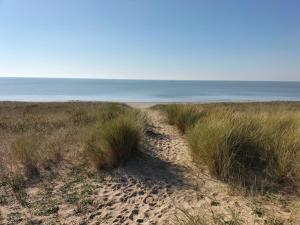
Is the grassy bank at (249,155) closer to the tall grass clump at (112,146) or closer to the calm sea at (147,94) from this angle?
the tall grass clump at (112,146)

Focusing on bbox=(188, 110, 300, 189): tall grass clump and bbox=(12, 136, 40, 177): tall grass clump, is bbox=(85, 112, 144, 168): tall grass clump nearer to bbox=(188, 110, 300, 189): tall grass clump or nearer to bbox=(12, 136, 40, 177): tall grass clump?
bbox=(12, 136, 40, 177): tall grass clump

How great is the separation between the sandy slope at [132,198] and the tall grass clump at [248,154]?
13.6 inches

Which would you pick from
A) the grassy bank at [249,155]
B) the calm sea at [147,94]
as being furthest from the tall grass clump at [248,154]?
the calm sea at [147,94]

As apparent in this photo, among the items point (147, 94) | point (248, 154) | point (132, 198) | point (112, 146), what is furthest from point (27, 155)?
point (147, 94)

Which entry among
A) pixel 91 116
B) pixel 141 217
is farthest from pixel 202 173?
pixel 91 116

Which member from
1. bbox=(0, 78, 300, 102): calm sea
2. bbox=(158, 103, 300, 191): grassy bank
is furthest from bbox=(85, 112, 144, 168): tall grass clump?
bbox=(0, 78, 300, 102): calm sea

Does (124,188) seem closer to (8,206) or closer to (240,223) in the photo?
(8,206)

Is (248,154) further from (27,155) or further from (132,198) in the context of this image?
(27,155)

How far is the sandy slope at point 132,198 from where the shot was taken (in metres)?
3.36

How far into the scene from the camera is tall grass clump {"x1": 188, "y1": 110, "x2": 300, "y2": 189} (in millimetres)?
4152

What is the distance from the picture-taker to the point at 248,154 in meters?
4.83

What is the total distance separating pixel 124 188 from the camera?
4.33 meters

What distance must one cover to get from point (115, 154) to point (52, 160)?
1.59 meters

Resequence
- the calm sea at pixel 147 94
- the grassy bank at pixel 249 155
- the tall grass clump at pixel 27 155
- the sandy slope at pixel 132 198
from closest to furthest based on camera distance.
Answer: the sandy slope at pixel 132 198 → the grassy bank at pixel 249 155 → the tall grass clump at pixel 27 155 → the calm sea at pixel 147 94
